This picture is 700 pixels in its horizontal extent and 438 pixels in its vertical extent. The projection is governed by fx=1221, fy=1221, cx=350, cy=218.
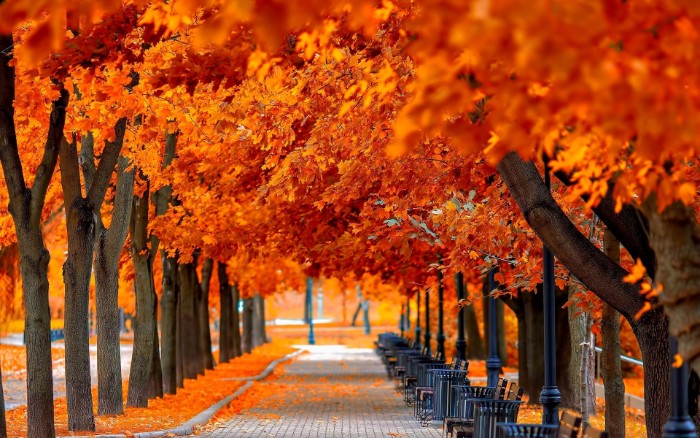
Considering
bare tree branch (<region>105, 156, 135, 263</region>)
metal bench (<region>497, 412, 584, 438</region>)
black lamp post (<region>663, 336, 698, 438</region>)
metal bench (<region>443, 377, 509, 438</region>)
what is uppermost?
bare tree branch (<region>105, 156, 135, 263</region>)

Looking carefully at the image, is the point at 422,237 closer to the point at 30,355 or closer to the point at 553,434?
the point at 30,355

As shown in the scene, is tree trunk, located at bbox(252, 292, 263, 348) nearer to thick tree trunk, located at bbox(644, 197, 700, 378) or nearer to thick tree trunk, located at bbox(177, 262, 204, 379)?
thick tree trunk, located at bbox(177, 262, 204, 379)

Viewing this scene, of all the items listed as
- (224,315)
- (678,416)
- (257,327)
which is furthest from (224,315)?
(678,416)

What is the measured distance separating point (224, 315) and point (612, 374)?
32654mm

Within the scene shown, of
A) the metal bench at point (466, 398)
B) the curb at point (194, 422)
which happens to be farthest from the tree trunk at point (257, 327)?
the metal bench at point (466, 398)

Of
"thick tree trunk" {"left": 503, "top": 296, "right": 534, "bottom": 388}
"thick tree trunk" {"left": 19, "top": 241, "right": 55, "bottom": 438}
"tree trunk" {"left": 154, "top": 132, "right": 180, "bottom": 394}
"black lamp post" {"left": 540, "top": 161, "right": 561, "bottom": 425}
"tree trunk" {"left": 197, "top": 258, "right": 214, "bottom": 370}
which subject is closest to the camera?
"black lamp post" {"left": 540, "top": 161, "right": 561, "bottom": 425}

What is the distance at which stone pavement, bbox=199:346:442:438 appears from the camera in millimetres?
20891

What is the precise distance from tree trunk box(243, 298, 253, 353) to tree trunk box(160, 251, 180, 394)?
1105 inches

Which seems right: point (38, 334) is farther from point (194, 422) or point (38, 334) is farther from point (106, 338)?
point (106, 338)

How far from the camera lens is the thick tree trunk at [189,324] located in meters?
36.1

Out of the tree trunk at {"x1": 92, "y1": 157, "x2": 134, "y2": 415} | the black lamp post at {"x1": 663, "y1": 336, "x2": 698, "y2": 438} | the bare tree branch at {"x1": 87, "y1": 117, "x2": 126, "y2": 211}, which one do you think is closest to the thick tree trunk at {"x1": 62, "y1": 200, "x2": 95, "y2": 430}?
the bare tree branch at {"x1": 87, "y1": 117, "x2": 126, "y2": 211}

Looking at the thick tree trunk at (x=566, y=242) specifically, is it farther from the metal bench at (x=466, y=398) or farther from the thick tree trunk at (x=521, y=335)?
the thick tree trunk at (x=521, y=335)

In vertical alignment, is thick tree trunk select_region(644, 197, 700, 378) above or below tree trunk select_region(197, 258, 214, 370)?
above

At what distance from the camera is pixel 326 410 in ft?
86.3
